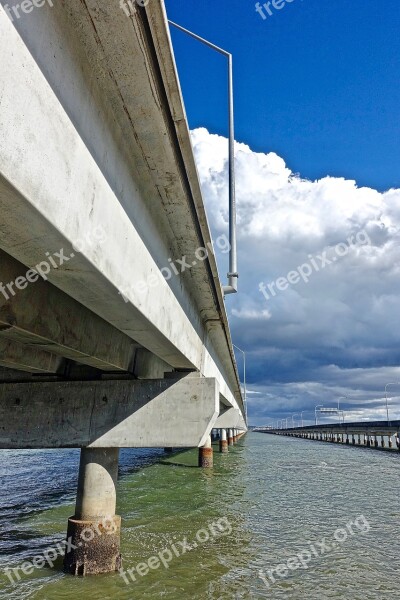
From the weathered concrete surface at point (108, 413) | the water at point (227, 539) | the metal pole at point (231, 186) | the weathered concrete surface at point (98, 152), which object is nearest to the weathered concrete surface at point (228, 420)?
the water at point (227, 539)

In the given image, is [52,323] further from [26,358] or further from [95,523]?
[95,523]

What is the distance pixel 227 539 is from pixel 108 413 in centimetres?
406

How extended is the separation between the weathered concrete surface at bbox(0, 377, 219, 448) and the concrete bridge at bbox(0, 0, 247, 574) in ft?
0.07

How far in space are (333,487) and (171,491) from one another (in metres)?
7.42

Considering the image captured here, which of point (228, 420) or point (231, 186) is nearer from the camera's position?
point (231, 186)

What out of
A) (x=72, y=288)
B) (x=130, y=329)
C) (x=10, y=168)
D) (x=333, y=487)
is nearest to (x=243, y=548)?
(x=130, y=329)

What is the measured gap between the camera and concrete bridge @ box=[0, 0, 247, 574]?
8.70 ft

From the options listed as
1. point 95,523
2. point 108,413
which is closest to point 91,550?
point 95,523

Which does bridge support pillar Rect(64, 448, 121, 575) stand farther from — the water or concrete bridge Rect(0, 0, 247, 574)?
the water

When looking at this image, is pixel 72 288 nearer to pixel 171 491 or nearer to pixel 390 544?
pixel 390 544

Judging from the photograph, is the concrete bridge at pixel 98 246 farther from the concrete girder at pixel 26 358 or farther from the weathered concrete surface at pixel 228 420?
the weathered concrete surface at pixel 228 420

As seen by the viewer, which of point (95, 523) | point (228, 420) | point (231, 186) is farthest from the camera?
point (228, 420)

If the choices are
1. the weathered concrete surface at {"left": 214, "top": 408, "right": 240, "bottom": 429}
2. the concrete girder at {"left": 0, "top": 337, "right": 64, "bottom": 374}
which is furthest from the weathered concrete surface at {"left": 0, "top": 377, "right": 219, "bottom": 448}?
the weathered concrete surface at {"left": 214, "top": 408, "right": 240, "bottom": 429}

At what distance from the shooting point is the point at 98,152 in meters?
3.50
